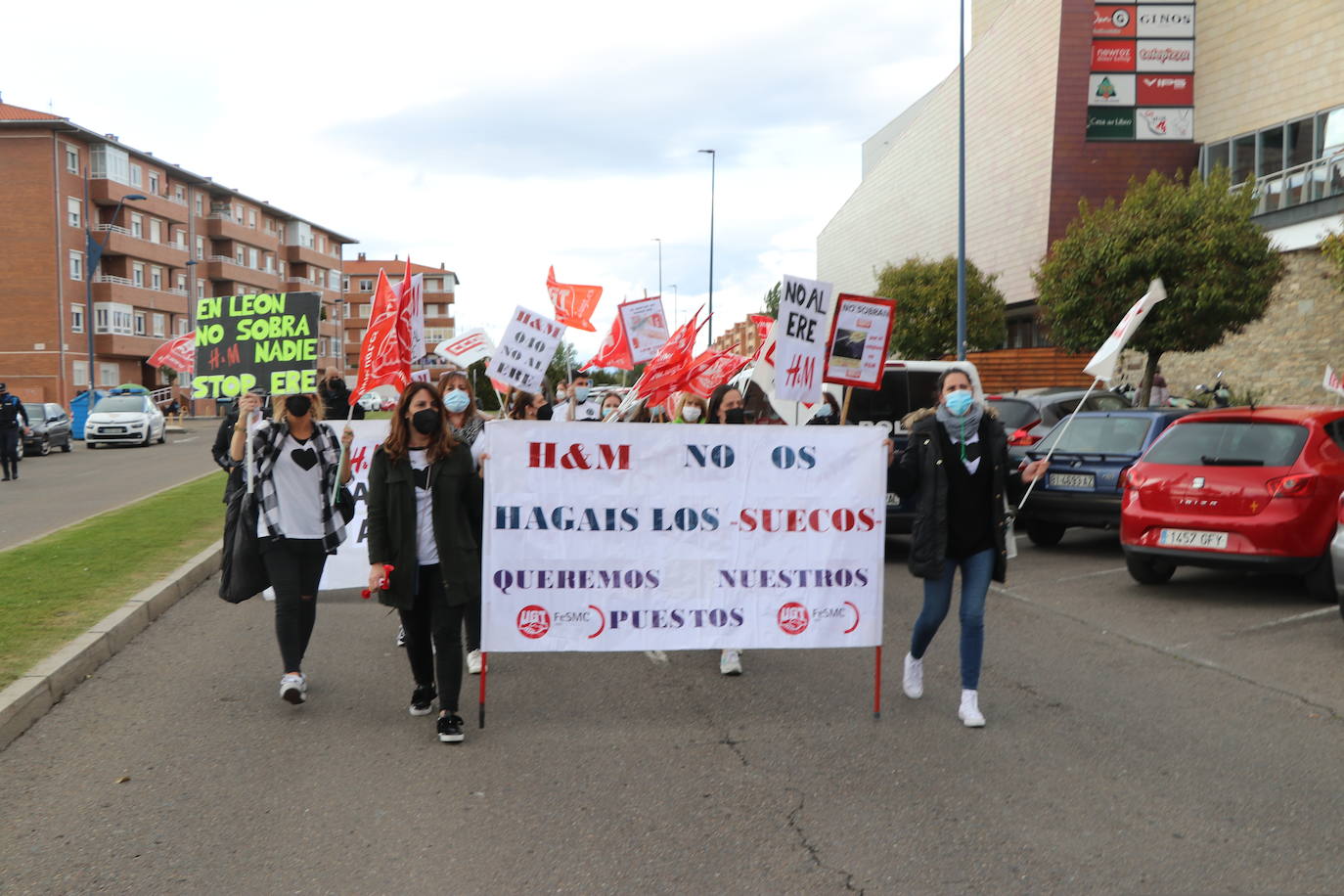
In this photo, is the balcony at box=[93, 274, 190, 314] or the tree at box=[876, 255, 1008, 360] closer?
the tree at box=[876, 255, 1008, 360]

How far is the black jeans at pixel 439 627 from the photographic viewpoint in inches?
225

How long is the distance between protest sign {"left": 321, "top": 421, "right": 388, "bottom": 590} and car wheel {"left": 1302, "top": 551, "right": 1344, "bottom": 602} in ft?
23.5

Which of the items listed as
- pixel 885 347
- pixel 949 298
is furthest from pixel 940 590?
pixel 949 298

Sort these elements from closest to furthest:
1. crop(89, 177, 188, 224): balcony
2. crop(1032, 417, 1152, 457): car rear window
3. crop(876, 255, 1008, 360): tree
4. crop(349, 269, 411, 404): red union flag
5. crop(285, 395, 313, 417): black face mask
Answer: crop(285, 395, 313, 417): black face mask, crop(349, 269, 411, 404): red union flag, crop(1032, 417, 1152, 457): car rear window, crop(876, 255, 1008, 360): tree, crop(89, 177, 188, 224): balcony

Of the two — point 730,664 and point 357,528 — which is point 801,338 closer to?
point 730,664

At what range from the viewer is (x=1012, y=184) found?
49344mm

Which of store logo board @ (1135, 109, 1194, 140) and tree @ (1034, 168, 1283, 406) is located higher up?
store logo board @ (1135, 109, 1194, 140)

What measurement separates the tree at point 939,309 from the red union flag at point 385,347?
37.0 m

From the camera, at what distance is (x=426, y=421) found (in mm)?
5664

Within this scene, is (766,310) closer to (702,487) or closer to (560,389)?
(560,389)

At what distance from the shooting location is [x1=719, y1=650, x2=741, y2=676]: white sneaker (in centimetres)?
706

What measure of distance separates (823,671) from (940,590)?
1.23 m

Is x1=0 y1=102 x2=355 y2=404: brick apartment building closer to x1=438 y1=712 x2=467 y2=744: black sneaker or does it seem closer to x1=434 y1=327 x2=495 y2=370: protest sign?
x1=434 y1=327 x2=495 y2=370: protest sign

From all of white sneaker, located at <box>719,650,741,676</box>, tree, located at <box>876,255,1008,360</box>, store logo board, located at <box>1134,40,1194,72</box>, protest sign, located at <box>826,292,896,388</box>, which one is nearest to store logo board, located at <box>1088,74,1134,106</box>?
store logo board, located at <box>1134,40,1194,72</box>
